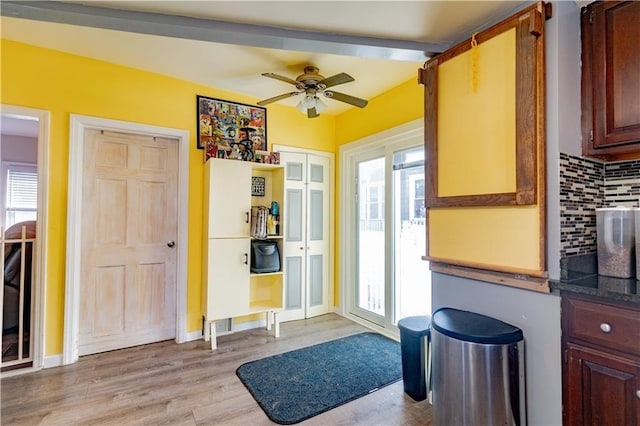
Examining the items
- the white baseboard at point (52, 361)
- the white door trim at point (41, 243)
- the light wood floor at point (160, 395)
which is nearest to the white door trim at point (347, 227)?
the light wood floor at point (160, 395)

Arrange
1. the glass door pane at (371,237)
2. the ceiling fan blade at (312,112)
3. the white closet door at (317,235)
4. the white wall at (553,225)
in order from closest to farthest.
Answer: the white wall at (553,225) < the ceiling fan blade at (312,112) < the glass door pane at (371,237) < the white closet door at (317,235)

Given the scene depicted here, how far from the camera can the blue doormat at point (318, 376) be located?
6.90ft

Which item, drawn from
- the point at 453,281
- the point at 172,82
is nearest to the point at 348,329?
the point at 453,281

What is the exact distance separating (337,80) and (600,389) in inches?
95.7

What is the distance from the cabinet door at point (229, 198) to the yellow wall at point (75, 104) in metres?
0.32

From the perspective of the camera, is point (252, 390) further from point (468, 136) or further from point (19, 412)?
point (468, 136)

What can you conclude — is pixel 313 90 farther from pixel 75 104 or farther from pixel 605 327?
pixel 605 327

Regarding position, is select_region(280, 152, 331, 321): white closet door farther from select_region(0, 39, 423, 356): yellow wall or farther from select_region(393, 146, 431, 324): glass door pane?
select_region(393, 146, 431, 324): glass door pane

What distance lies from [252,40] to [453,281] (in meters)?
2.01

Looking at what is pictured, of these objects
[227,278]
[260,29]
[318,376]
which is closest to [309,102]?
[260,29]

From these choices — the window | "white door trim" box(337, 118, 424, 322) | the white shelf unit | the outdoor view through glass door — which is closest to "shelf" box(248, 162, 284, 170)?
the white shelf unit

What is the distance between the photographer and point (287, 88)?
11.1 ft

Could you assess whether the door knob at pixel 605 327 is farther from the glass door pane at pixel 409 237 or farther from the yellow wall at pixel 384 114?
the yellow wall at pixel 384 114

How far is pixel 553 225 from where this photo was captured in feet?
5.02
